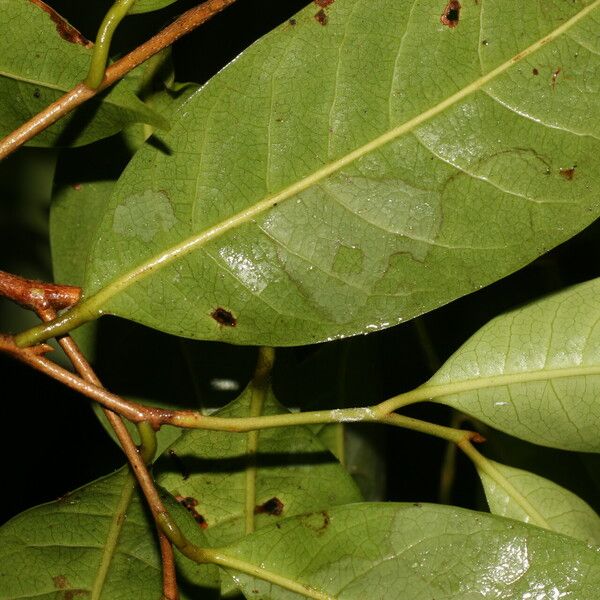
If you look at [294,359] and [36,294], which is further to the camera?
[294,359]

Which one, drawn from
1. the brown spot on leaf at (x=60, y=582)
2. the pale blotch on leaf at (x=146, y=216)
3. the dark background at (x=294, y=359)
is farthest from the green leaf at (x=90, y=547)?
the pale blotch on leaf at (x=146, y=216)

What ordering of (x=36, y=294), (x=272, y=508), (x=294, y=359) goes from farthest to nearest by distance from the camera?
(x=294, y=359), (x=272, y=508), (x=36, y=294)

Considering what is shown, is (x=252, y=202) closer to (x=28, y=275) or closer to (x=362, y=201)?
(x=362, y=201)

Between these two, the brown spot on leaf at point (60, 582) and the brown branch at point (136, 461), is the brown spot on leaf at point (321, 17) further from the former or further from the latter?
the brown spot on leaf at point (60, 582)

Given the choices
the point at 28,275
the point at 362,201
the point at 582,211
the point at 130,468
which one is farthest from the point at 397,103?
the point at 28,275

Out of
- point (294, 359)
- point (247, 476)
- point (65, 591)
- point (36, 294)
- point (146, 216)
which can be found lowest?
point (65, 591)

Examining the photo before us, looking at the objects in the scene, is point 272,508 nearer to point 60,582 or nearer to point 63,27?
point 60,582

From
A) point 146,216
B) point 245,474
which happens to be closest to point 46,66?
point 146,216
